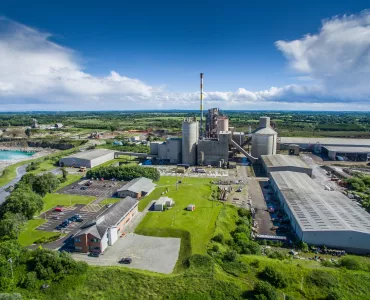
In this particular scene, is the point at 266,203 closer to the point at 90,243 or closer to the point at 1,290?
the point at 90,243

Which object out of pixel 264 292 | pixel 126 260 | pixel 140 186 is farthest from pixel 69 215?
pixel 264 292

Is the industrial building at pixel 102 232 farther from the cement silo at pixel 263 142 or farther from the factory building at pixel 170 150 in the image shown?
the cement silo at pixel 263 142

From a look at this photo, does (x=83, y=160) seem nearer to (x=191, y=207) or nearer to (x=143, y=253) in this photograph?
(x=191, y=207)

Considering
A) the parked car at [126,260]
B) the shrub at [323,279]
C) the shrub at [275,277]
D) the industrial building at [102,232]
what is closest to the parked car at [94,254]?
the industrial building at [102,232]

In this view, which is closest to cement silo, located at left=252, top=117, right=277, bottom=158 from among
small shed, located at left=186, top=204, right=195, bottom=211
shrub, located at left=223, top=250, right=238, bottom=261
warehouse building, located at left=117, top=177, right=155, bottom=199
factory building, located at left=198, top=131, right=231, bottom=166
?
factory building, located at left=198, top=131, right=231, bottom=166

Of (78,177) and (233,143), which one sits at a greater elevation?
(233,143)

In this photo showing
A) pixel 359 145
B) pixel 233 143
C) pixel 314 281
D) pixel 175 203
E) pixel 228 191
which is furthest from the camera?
pixel 359 145

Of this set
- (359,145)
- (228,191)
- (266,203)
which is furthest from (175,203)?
(359,145)
